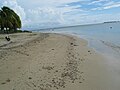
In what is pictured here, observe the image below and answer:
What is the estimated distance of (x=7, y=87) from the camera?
8.51 meters

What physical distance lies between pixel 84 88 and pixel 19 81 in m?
3.02

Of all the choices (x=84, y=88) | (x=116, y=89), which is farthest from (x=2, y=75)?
(x=116, y=89)

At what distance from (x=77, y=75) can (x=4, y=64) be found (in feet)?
16.4

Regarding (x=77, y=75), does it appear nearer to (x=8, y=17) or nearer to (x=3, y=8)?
(x=8, y=17)

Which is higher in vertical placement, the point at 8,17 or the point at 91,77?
the point at 8,17

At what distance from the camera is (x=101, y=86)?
9133mm

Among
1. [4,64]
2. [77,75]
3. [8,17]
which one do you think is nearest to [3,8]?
[8,17]

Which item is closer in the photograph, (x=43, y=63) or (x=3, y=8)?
(x=43, y=63)

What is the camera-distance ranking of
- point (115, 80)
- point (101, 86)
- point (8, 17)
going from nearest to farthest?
point (101, 86), point (115, 80), point (8, 17)

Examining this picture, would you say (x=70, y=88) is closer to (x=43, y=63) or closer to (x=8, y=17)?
(x=43, y=63)

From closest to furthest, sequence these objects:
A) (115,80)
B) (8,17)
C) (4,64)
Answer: (115,80), (4,64), (8,17)

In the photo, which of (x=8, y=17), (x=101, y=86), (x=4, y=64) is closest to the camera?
(x=101, y=86)

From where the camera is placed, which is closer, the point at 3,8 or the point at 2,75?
the point at 2,75

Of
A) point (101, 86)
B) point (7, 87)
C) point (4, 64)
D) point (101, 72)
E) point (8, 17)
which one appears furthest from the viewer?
point (8, 17)
